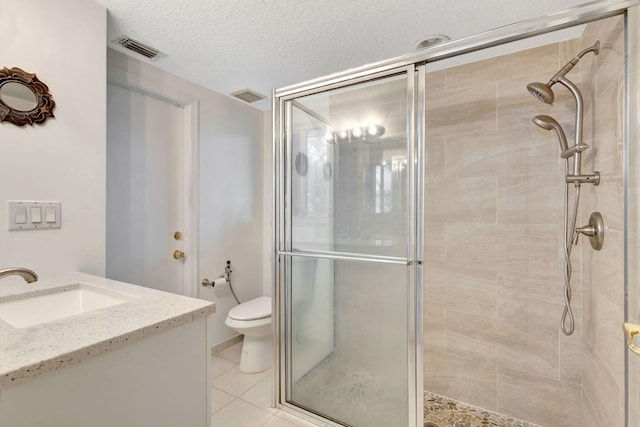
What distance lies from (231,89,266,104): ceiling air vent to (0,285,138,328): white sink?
1.89 metres

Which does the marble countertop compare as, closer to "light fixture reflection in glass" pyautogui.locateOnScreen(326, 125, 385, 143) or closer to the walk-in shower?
"light fixture reflection in glass" pyautogui.locateOnScreen(326, 125, 385, 143)

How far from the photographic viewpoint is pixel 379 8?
150 cm

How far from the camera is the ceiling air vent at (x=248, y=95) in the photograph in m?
2.54

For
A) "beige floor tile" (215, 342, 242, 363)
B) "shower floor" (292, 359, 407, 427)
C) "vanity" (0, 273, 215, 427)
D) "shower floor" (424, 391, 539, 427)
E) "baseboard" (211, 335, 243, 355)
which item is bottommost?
"shower floor" (424, 391, 539, 427)

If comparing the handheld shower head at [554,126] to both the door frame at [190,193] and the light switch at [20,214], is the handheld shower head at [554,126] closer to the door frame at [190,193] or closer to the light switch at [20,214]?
the door frame at [190,193]

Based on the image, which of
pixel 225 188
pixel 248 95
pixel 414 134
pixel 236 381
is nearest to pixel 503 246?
pixel 414 134

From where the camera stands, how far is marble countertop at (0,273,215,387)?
24.4 inches

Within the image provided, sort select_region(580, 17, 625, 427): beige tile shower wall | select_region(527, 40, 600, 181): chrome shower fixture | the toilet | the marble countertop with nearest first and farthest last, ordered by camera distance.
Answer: the marble countertop
select_region(580, 17, 625, 427): beige tile shower wall
select_region(527, 40, 600, 181): chrome shower fixture
the toilet

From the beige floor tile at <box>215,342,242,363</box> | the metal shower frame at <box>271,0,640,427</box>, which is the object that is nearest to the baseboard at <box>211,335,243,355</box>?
the beige floor tile at <box>215,342,242,363</box>

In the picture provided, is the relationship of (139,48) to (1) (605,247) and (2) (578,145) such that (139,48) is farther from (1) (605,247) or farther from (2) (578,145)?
(1) (605,247)

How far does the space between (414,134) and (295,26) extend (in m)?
0.91

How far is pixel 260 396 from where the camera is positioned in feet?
6.46

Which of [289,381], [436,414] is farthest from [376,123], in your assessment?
[436,414]

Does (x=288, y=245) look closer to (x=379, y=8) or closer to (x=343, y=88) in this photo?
(x=343, y=88)
